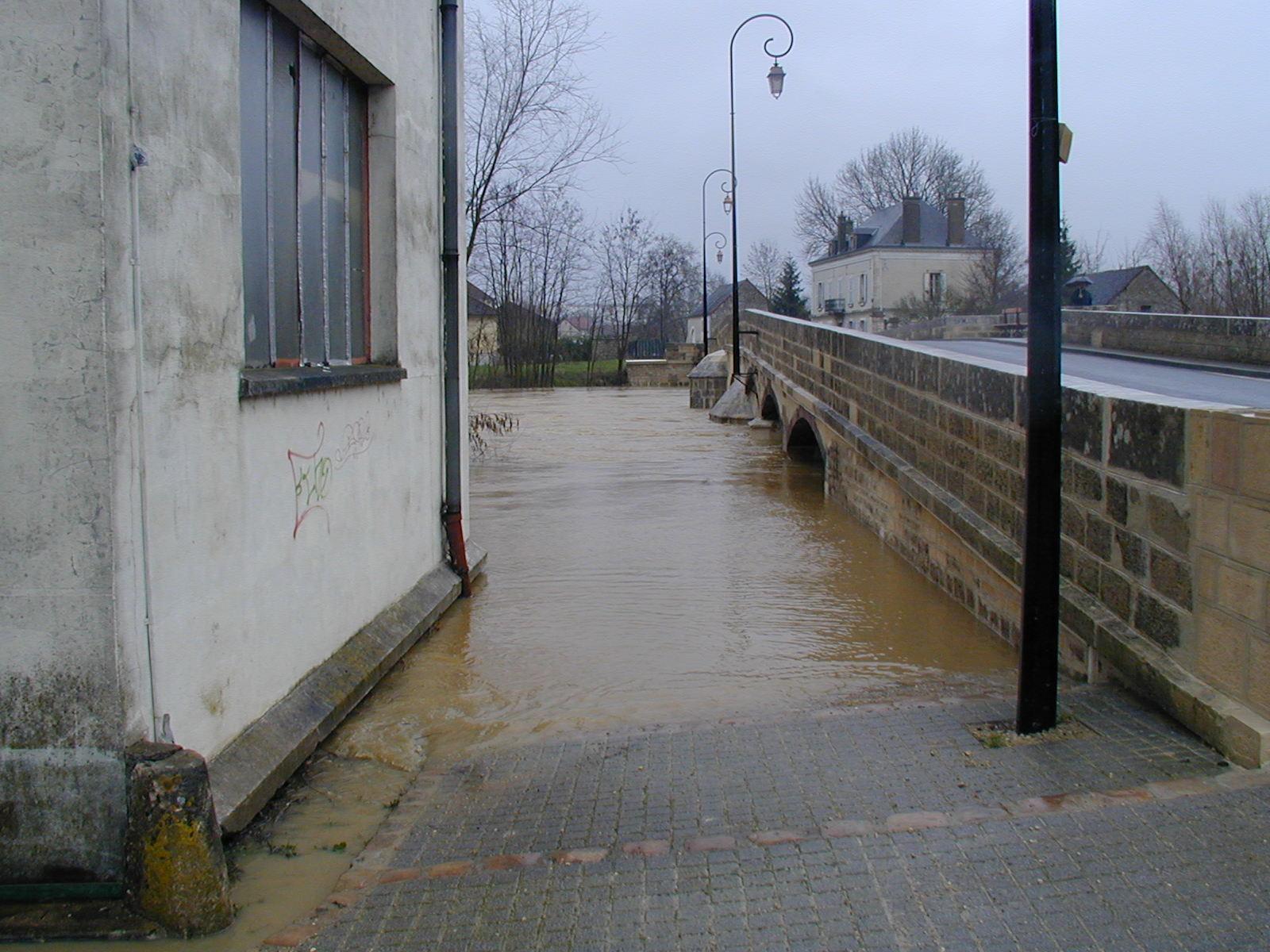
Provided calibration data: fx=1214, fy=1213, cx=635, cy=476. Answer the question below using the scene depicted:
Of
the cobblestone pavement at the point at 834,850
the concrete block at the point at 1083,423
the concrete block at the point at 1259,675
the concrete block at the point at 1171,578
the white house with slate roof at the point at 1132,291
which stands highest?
the white house with slate roof at the point at 1132,291

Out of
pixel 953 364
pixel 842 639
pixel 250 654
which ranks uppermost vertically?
pixel 953 364

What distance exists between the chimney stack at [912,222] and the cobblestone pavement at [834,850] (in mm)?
67407

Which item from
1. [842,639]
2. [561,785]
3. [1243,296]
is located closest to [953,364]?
[842,639]

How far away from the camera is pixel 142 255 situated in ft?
12.9

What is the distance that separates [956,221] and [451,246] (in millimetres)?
65010

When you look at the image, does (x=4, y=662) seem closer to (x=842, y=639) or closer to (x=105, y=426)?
(x=105, y=426)

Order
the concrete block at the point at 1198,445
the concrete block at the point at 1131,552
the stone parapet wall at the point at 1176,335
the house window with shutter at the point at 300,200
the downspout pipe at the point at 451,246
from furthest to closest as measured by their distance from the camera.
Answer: the stone parapet wall at the point at 1176,335 → the downspout pipe at the point at 451,246 → the house window with shutter at the point at 300,200 → the concrete block at the point at 1131,552 → the concrete block at the point at 1198,445

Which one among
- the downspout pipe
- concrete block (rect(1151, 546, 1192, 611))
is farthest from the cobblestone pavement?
the downspout pipe

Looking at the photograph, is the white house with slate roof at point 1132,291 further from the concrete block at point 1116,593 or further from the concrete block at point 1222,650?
the concrete block at point 1222,650

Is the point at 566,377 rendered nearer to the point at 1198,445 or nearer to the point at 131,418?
the point at 1198,445

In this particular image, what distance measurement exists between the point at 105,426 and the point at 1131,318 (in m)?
21.3

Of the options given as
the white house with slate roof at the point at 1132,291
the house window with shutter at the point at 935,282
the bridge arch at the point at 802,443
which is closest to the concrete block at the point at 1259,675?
the bridge arch at the point at 802,443

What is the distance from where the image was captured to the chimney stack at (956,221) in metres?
68.6

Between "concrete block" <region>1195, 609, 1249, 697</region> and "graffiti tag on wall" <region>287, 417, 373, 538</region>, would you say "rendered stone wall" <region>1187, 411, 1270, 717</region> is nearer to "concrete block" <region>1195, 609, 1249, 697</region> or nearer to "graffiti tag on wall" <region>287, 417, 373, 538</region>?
"concrete block" <region>1195, 609, 1249, 697</region>
